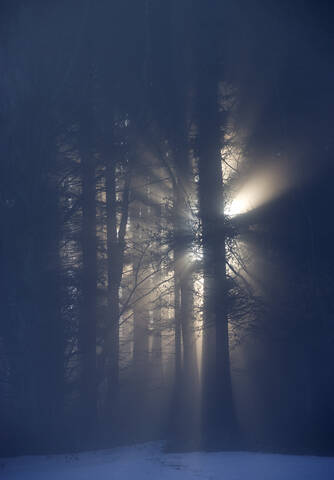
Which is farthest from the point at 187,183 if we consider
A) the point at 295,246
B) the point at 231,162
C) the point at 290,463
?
the point at 290,463

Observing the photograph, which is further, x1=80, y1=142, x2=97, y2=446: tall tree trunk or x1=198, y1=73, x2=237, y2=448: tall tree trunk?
x1=80, y1=142, x2=97, y2=446: tall tree trunk

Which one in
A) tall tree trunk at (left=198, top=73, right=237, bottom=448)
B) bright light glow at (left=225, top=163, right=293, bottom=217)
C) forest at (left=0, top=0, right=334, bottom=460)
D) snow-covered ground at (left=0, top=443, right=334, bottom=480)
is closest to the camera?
snow-covered ground at (left=0, top=443, right=334, bottom=480)

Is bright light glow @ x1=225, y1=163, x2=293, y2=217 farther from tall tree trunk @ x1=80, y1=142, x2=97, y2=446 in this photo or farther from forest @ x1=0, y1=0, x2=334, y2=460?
tall tree trunk @ x1=80, y1=142, x2=97, y2=446

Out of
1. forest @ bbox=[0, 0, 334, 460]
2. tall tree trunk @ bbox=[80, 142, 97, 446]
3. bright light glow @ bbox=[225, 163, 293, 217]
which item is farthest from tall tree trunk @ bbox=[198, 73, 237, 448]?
tall tree trunk @ bbox=[80, 142, 97, 446]

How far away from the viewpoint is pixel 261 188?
11688 millimetres

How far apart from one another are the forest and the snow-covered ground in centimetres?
93

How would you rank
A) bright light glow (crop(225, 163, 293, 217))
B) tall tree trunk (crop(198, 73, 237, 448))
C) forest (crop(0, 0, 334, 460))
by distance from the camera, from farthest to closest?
bright light glow (crop(225, 163, 293, 217))
forest (crop(0, 0, 334, 460))
tall tree trunk (crop(198, 73, 237, 448))

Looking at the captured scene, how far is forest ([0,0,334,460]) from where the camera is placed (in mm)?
10812

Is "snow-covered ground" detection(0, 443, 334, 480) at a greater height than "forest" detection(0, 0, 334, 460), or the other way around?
"forest" detection(0, 0, 334, 460)

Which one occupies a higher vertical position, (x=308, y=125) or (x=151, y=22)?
(x=151, y=22)

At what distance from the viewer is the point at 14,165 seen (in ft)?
36.9

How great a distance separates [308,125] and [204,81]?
12.0 feet

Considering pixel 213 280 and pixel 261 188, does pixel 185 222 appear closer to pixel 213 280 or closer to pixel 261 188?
pixel 213 280

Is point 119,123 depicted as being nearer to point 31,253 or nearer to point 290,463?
point 31,253
